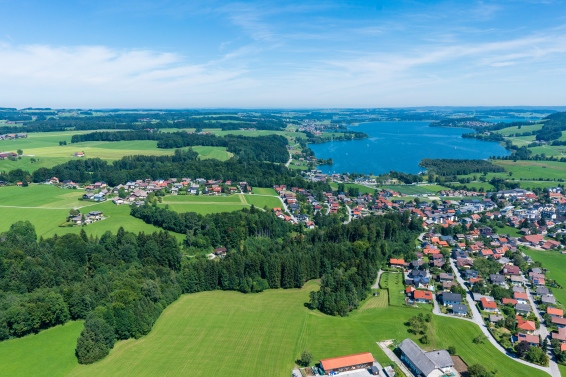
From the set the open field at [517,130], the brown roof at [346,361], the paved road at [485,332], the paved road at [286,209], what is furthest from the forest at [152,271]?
the open field at [517,130]

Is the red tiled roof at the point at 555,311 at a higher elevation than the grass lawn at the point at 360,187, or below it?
below

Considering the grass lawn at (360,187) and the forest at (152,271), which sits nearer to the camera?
the forest at (152,271)

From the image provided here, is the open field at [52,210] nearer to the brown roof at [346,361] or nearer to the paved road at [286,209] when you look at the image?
the paved road at [286,209]

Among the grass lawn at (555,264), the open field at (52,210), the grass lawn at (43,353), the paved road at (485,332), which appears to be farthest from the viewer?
the open field at (52,210)

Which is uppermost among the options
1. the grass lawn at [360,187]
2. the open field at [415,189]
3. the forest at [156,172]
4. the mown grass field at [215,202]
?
the forest at [156,172]

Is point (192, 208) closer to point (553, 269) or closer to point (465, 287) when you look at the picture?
point (465, 287)

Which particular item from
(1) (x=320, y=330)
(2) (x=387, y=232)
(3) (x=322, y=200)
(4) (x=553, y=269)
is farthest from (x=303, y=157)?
(1) (x=320, y=330)
